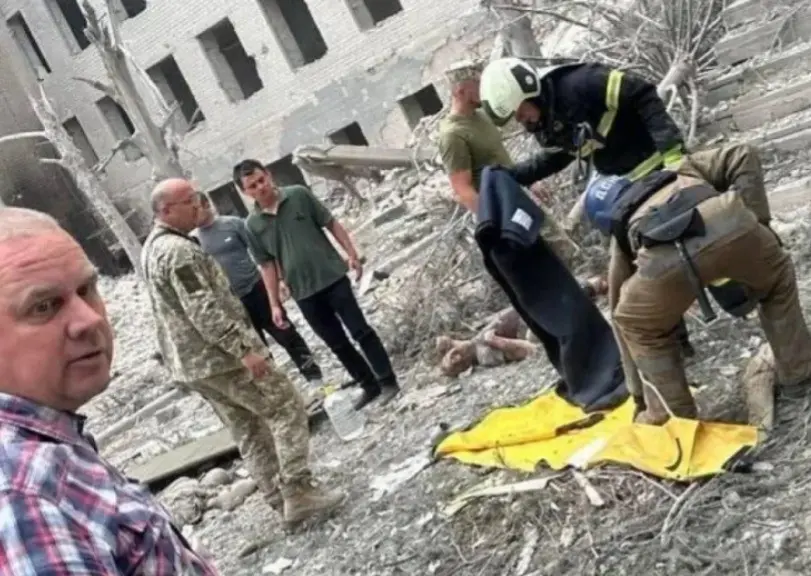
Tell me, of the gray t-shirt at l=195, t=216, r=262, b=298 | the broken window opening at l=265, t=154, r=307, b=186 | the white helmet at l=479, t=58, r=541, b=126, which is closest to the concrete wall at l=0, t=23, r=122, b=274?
the broken window opening at l=265, t=154, r=307, b=186

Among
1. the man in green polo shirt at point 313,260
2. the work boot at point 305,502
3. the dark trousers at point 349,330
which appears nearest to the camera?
the work boot at point 305,502

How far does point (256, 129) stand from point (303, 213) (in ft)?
51.2

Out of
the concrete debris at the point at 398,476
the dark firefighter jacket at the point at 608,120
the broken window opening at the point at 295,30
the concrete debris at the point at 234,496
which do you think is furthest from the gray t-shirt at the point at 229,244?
the broken window opening at the point at 295,30

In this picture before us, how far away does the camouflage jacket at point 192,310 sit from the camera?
520 cm

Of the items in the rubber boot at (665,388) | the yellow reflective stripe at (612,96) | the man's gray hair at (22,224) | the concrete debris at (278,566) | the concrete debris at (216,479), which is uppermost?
the man's gray hair at (22,224)

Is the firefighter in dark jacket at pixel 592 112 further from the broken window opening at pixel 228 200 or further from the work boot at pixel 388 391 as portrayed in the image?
the broken window opening at pixel 228 200

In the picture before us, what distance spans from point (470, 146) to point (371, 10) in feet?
52.5

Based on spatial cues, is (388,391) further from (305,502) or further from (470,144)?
(470,144)

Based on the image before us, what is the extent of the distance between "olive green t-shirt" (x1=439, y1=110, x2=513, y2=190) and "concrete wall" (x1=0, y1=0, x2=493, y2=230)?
1140cm

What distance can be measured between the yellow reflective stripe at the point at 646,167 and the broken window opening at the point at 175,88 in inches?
778

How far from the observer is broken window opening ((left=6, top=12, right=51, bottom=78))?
25684 millimetres

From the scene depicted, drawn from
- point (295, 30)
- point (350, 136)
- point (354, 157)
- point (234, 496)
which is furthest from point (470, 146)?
point (295, 30)

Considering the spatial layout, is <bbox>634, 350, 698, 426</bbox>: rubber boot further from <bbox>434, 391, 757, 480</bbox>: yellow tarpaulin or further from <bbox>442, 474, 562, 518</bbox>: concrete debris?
<bbox>442, 474, 562, 518</bbox>: concrete debris

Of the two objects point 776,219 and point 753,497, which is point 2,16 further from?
point 753,497
